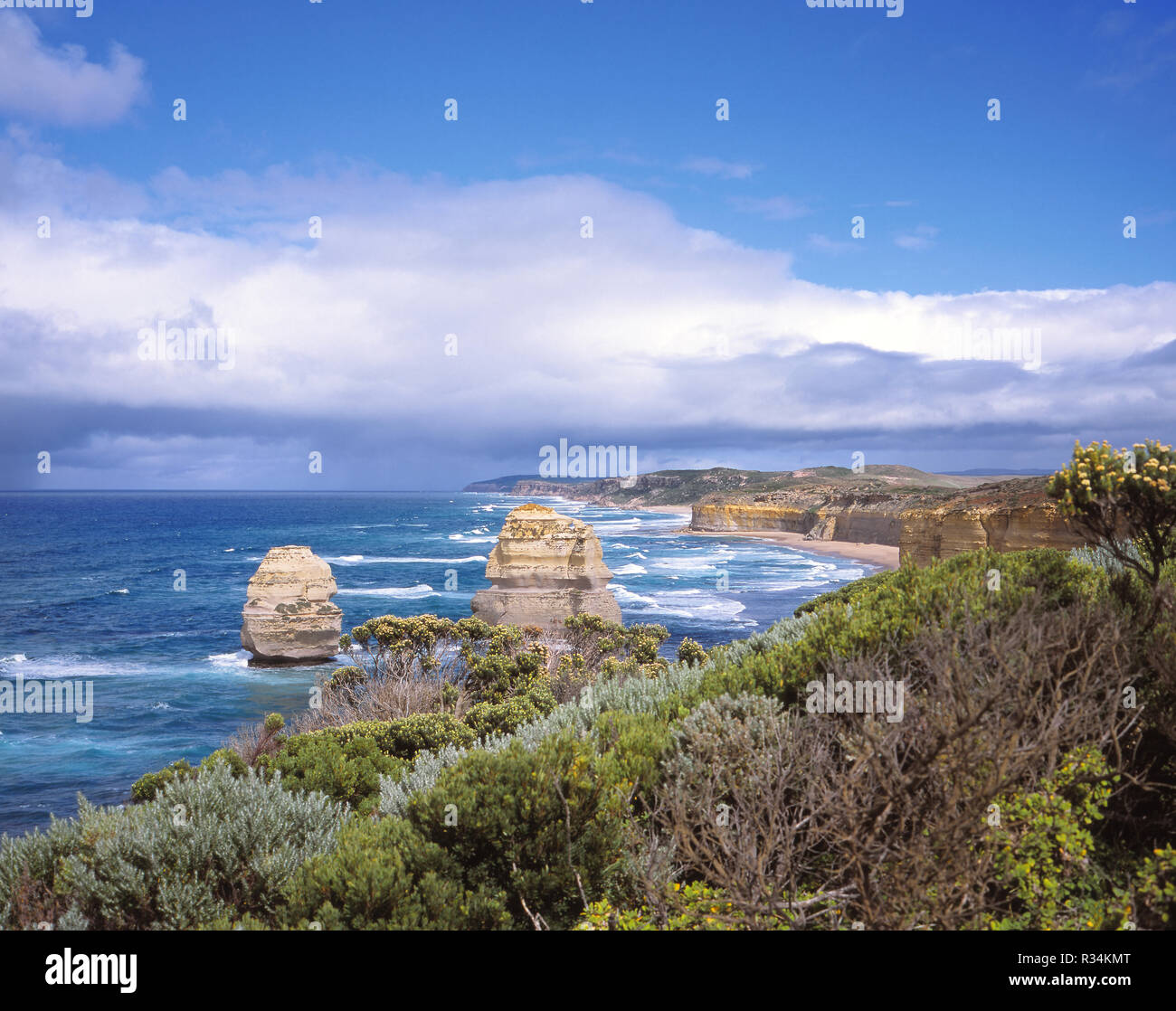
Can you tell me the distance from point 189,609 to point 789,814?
61.3 m

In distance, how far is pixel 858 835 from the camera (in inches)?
205

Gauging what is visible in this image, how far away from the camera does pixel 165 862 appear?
6113 mm

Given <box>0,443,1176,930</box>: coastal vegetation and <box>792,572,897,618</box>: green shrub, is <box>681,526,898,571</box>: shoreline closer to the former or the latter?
<box>792,572,897,618</box>: green shrub

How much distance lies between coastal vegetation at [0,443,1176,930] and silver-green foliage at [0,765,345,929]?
21 millimetres

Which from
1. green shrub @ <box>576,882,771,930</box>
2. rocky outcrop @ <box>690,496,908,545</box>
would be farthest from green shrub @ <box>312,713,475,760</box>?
rocky outcrop @ <box>690,496,908,545</box>

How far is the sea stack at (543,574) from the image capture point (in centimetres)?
3766

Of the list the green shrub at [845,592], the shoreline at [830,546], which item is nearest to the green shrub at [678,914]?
the green shrub at [845,592]

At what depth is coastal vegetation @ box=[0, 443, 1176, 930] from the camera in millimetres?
5039

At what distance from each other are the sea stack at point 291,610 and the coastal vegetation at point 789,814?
31.6 m

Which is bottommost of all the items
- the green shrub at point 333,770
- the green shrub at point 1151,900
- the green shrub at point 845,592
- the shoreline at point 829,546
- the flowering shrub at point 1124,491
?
the shoreline at point 829,546

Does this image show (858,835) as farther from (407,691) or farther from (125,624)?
(125,624)

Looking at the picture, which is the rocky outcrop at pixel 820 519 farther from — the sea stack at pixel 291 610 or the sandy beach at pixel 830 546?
the sea stack at pixel 291 610

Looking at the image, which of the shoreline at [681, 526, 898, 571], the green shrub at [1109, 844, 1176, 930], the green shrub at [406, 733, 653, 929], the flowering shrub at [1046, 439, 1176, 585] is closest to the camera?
the green shrub at [1109, 844, 1176, 930]
